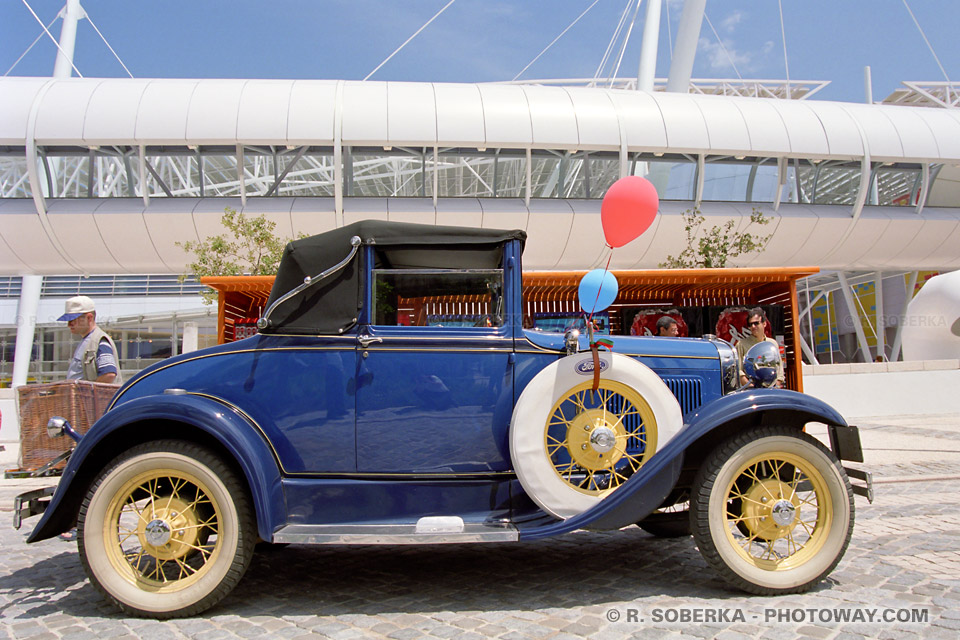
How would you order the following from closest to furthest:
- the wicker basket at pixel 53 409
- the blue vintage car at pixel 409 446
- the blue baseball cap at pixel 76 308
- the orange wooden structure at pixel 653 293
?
the blue vintage car at pixel 409 446
the blue baseball cap at pixel 76 308
the wicker basket at pixel 53 409
the orange wooden structure at pixel 653 293

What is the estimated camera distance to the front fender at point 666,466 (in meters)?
3.45

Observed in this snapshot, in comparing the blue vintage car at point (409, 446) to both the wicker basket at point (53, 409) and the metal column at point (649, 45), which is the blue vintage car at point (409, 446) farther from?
the metal column at point (649, 45)

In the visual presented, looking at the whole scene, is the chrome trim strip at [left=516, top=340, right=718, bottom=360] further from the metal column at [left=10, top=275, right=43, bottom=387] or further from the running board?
the metal column at [left=10, top=275, right=43, bottom=387]

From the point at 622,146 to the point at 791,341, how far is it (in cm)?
974

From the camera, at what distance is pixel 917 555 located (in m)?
4.35

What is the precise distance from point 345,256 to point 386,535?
159 centimetres

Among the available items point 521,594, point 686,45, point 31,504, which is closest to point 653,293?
point 521,594

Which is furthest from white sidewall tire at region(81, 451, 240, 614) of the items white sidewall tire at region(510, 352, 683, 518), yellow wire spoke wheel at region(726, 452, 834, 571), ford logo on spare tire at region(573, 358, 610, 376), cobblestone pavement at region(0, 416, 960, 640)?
yellow wire spoke wheel at region(726, 452, 834, 571)

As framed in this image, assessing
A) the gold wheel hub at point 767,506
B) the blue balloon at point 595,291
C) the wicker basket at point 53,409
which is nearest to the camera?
the gold wheel hub at point 767,506

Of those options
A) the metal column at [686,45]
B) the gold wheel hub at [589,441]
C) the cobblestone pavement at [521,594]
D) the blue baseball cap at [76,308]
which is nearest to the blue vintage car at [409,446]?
the gold wheel hub at [589,441]

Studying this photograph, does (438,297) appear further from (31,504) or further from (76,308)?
(76,308)

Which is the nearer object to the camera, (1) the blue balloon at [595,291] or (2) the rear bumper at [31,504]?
(2) the rear bumper at [31,504]

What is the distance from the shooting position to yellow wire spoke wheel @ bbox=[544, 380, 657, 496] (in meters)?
3.69

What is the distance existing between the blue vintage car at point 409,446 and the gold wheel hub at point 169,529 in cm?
1
